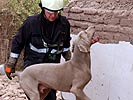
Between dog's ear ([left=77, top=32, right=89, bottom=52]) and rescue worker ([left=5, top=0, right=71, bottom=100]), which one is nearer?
dog's ear ([left=77, top=32, right=89, bottom=52])

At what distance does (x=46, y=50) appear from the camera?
18.2 feet

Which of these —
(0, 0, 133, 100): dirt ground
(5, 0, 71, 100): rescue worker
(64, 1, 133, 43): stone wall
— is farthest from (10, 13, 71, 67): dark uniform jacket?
(0, 0, 133, 100): dirt ground

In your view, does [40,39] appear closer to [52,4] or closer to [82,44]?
[52,4]

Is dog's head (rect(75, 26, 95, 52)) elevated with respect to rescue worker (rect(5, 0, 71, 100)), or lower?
elevated

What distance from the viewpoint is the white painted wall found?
573 centimetres

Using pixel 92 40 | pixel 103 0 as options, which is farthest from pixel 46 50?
pixel 103 0

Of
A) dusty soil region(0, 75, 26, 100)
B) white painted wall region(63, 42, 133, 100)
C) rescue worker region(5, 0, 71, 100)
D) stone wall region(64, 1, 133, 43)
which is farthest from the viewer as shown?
dusty soil region(0, 75, 26, 100)

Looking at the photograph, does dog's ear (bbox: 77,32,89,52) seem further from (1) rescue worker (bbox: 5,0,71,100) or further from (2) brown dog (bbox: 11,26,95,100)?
(1) rescue worker (bbox: 5,0,71,100)

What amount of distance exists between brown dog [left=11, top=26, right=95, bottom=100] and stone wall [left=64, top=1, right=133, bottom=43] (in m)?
1.13

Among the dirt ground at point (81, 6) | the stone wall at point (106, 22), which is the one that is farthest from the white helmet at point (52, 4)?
the dirt ground at point (81, 6)

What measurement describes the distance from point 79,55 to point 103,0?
2031 mm

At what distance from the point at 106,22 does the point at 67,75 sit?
5.33 feet

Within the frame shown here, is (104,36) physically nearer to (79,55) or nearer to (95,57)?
(95,57)

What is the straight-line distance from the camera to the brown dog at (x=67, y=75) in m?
4.73
